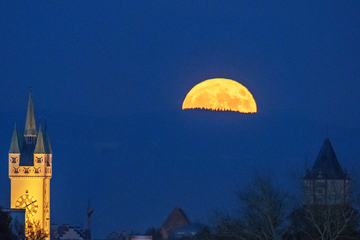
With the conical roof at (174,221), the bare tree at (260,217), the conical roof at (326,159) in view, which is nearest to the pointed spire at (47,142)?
the conical roof at (174,221)

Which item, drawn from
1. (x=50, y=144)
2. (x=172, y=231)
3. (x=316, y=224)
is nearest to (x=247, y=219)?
(x=316, y=224)

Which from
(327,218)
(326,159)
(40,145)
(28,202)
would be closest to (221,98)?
(327,218)

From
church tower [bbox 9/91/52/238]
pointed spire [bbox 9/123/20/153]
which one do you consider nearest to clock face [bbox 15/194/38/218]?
church tower [bbox 9/91/52/238]

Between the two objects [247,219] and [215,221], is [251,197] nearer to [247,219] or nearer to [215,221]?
[247,219]

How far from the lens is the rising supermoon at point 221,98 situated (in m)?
32.9

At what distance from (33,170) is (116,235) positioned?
569 inches

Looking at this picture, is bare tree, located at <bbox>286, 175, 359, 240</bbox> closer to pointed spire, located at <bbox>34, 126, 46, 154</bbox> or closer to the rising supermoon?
the rising supermoon

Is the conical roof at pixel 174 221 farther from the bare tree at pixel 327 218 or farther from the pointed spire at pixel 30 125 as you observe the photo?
the bare tree at pixel 327 218

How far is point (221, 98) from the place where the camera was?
110ft

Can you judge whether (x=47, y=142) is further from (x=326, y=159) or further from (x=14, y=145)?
(x=326, y=159)

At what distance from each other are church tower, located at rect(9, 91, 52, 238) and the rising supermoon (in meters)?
80.6

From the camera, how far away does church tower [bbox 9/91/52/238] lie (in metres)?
113

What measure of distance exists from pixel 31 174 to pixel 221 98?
84.1 m

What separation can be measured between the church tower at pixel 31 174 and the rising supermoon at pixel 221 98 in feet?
264
